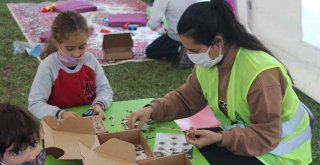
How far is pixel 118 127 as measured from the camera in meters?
1.85

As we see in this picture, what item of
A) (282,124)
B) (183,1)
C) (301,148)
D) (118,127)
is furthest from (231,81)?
(183,1)

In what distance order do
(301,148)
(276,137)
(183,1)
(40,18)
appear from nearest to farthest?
(276,137), (301,148), (183,1), (40,18)

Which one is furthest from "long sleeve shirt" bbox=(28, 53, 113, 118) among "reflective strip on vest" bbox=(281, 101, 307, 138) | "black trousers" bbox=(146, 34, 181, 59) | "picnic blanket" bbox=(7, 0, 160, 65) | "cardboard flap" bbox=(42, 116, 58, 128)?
"black trousers" bbox=(146, 34, 181, 59)

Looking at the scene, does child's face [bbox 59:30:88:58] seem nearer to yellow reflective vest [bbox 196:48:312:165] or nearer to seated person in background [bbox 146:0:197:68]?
yellow reflective vest [bbox 196:48:312:165]

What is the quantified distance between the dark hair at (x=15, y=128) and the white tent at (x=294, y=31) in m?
2.63

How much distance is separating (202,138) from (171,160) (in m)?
0.21

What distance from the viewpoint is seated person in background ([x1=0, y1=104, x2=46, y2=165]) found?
1.25 meters

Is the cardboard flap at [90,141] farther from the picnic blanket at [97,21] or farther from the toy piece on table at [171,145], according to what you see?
the picnic blanket at [97,21]

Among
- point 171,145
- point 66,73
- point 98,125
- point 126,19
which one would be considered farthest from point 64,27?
point 126,19

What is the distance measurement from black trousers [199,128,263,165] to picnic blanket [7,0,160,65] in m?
2.64

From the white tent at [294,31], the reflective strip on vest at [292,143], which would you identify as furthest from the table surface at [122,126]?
the white tent at [294,31]

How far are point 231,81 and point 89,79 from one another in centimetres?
85

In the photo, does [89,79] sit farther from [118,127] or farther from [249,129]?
[249,129]

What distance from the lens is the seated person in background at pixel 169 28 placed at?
4109 millimetres
